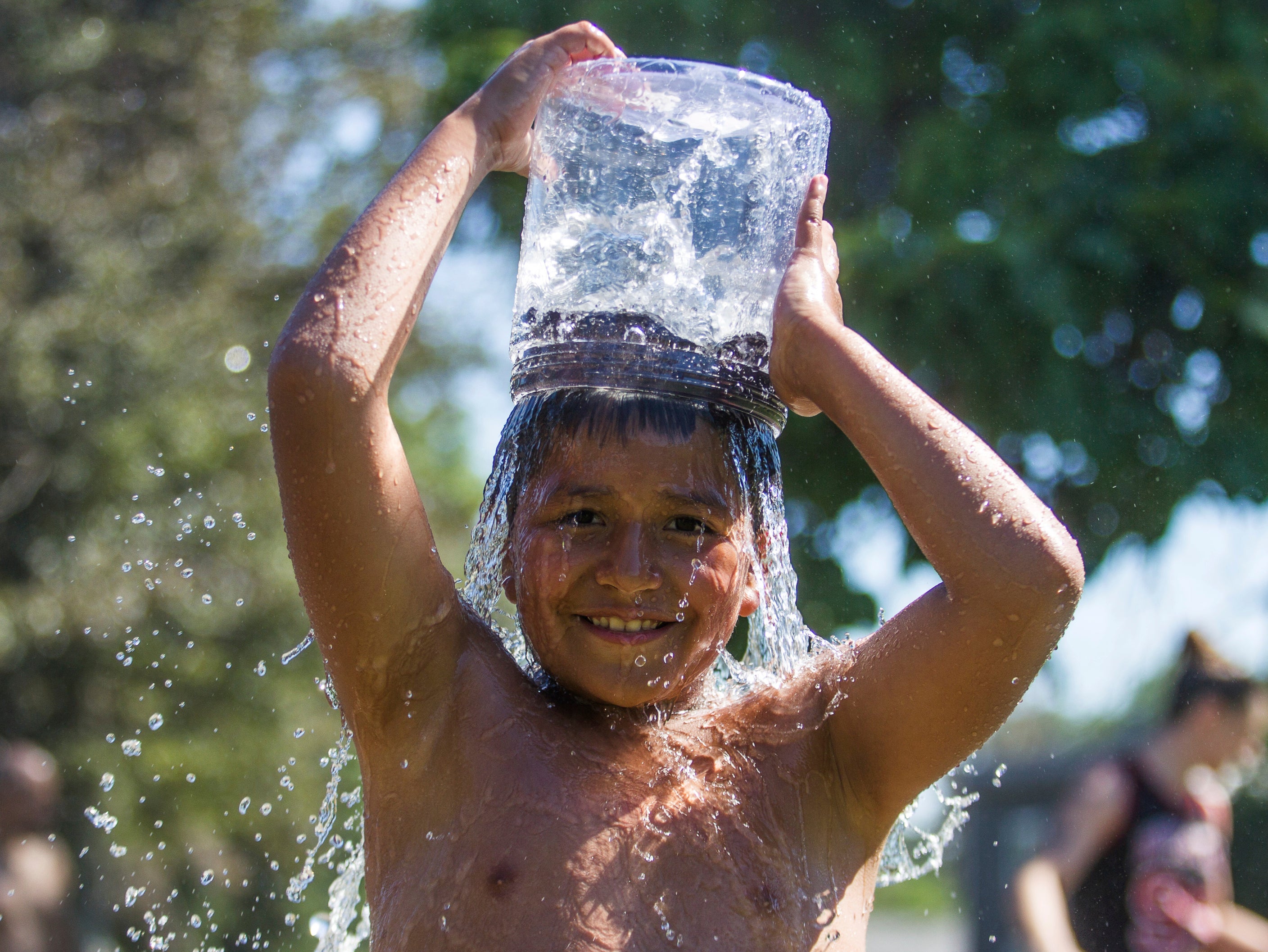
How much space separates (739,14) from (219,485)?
709 centimetres

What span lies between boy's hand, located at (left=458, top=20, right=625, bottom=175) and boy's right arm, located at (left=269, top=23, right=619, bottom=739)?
80 millimetres

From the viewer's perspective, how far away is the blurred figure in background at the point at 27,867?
5340 millimetres

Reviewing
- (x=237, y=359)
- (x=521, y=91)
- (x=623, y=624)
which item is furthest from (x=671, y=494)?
(x=237, y=359)

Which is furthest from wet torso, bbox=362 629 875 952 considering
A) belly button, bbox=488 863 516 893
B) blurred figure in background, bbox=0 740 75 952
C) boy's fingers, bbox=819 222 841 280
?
blurred figure in background, bbox=0 740 75 952

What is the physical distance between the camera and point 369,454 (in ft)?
5.85

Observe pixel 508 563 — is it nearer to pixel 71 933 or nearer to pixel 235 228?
pixel 71 933

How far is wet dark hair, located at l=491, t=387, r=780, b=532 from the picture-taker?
2.02 meters

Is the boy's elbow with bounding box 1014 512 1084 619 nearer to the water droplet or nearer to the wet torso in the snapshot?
the wet torso

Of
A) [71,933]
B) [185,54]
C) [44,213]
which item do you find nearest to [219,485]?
[44,213]

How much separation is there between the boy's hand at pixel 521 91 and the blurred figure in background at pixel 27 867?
4.31 m

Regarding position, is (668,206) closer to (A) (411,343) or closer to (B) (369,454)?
(B) (369,454)

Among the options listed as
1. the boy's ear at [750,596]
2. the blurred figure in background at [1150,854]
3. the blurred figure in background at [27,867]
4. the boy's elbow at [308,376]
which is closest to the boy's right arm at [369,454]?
the boy's elbow at [308,376]

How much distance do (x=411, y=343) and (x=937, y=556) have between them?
38.7 ft

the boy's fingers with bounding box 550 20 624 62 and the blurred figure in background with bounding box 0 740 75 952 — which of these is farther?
the blurred figure in background with bounding box 0 740 75 952
